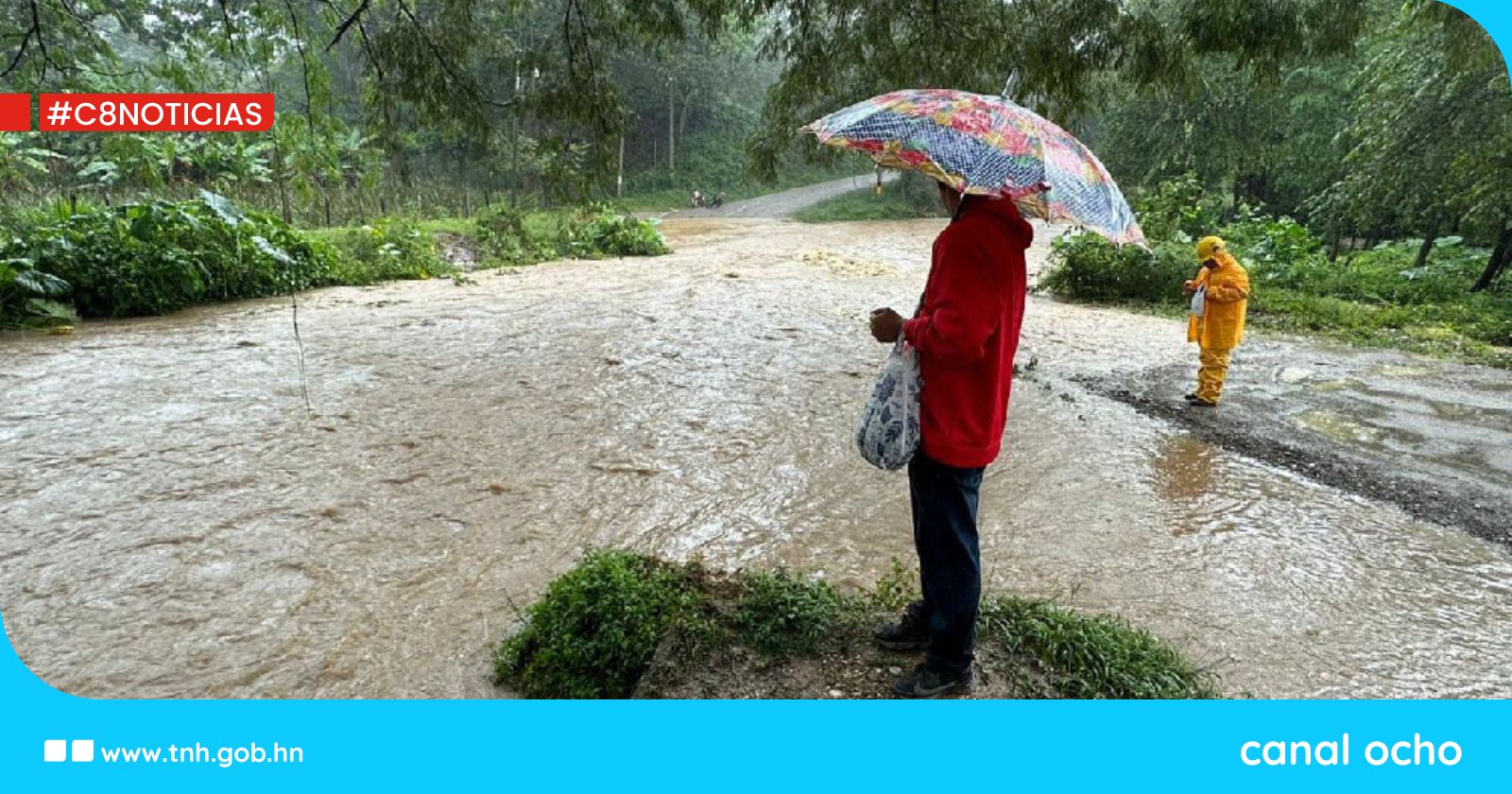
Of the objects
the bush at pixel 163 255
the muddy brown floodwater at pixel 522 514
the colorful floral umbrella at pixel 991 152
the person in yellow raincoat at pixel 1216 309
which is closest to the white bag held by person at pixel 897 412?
the colorful floral umbrella at pixel 991 152

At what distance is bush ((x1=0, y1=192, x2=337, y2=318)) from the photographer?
7820mm

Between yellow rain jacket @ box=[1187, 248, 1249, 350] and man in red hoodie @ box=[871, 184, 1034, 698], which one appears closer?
man in red hoodie @ box=[871, 184, 1034, 698]

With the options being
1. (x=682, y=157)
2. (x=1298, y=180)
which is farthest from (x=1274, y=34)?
(x=682, y=157)

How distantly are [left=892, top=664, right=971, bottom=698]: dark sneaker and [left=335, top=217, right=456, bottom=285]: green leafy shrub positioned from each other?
1071 cm

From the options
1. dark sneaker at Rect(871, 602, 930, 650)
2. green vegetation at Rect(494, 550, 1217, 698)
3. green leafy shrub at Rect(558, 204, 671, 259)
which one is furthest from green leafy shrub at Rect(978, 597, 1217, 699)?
green leafy shrub at Rect(558, 204, 671, 259)

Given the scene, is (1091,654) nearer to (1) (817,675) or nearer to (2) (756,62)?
(1) (817,675)

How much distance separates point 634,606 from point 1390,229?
19.0m

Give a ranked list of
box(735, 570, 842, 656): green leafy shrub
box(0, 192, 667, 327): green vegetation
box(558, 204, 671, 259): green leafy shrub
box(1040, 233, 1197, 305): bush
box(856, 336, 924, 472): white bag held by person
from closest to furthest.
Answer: box(856, 336, 924, 472): white bag held by person
box(735, 570, 842, 656): green leafy shrub
box(0, 192, 667, 327): green vegetation
box(1040, 233, 1197, 305): bush
box(558, 204, 671, 259): green leafy shrub

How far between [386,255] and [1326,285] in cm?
1371

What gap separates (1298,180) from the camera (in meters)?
18.8

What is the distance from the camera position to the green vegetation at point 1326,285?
8.89 metres

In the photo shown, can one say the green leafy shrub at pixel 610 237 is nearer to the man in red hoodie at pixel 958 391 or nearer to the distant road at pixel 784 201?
the distant road at pixel 784 201

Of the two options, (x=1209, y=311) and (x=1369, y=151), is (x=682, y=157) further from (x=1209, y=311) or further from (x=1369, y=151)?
(x=1209, y=311)

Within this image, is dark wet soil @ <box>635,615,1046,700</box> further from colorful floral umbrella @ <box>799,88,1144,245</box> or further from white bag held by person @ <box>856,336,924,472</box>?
colorful floral umbrella @ <box>799,88,1144,245</box>
